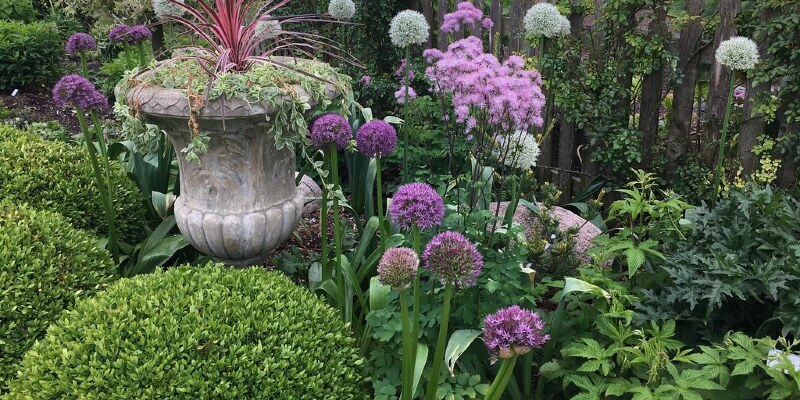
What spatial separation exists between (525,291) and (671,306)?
0.57 meters

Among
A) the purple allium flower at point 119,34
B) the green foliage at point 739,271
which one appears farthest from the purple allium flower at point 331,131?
the purple allium flower at point 119,34

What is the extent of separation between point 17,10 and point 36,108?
2460 millimetres

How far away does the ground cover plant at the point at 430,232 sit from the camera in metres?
1.99

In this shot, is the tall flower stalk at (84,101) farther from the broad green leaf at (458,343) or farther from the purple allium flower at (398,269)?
the broad green leaf at (458,343)

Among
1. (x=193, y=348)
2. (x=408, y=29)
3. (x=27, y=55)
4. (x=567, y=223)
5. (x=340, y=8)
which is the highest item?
(x=340, y=8)

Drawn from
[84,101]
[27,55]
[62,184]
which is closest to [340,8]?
[84,101]

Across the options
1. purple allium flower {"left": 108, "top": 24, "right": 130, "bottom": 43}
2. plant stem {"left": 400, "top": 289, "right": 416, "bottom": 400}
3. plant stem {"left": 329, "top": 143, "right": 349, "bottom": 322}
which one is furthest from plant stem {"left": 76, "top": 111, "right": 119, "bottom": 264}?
plant stem {"left": 400, "top": 289, "right": 416, "bottom": 400}

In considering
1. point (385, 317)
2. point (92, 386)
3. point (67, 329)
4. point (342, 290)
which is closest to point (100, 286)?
point (67, 329)

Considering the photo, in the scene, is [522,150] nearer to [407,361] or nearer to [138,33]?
[407,361]

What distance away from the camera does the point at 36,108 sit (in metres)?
7.02

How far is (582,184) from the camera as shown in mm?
4387

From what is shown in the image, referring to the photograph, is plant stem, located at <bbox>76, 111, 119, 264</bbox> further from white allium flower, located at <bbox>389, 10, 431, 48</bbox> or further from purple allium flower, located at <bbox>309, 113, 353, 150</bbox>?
white allium flower, located at <bbox>389, 10, 431, 48</bbox>

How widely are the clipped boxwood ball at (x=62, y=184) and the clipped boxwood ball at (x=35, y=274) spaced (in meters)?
0.42

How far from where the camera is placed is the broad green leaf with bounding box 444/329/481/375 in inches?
88.8
